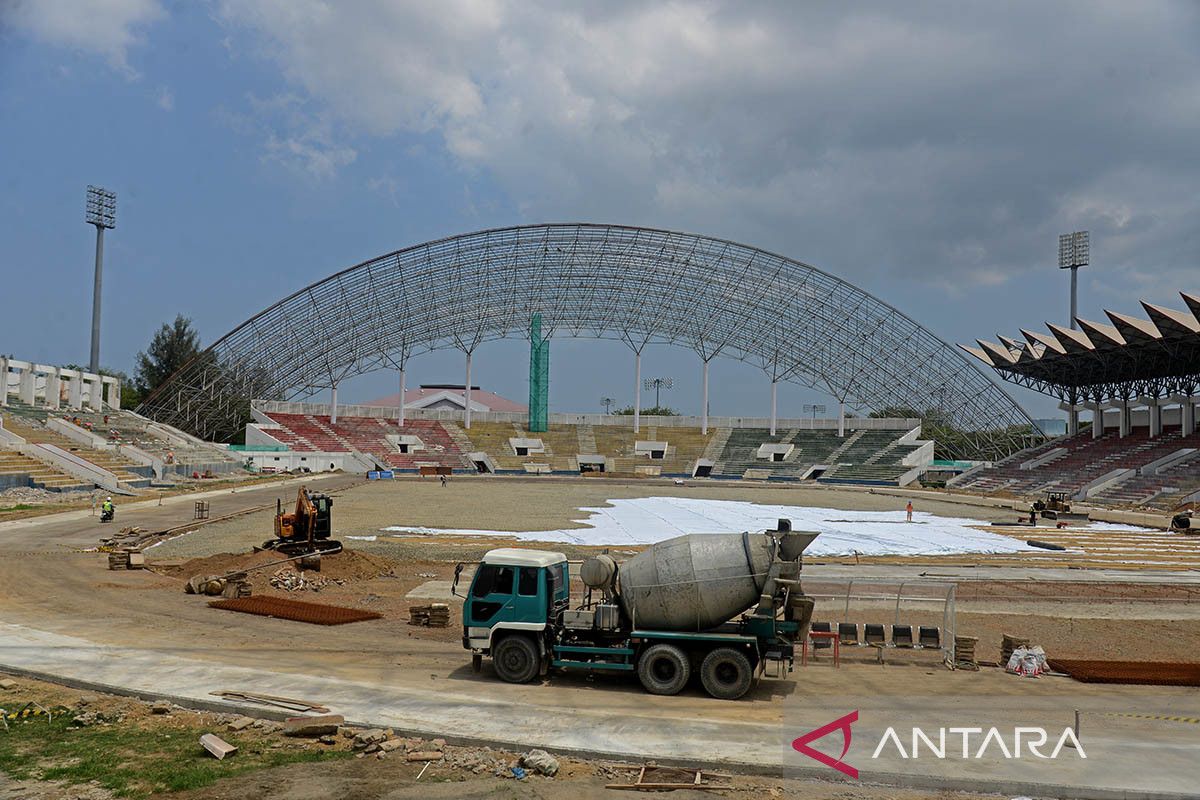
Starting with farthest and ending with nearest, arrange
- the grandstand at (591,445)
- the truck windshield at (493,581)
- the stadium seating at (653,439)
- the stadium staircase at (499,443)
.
Result: the stadium seating at (653,439) < the stadium staircase at (499,443) < the grandstand at (591,445) < the truck windshield at (493,581)

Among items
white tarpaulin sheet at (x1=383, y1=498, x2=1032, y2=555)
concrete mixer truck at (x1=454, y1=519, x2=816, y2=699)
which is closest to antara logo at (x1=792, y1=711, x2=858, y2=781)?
concrete mixer truck at (x1=454, y1=519, x2=816, y2=699)

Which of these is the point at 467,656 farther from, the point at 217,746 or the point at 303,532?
the point at 303,532

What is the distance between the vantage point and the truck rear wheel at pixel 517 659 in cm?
1261

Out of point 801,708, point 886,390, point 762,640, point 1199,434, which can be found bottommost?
→ point 801,708

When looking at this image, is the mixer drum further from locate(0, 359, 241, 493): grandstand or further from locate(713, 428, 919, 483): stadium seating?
locate(713, 428, 919, 483): stadium seating

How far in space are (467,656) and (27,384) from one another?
68.9 metres

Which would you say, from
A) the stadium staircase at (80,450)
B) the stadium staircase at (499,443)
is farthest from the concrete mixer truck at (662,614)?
the stadium staircase at (499,443)

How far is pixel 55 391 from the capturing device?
229 feet

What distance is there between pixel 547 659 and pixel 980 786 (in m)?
6.32

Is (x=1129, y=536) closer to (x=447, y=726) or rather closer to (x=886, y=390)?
(x=447, y=726)

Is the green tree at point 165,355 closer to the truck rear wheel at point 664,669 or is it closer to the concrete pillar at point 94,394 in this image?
the concrete pillar at point 94,394

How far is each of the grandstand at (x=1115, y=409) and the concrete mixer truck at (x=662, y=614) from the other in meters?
51.0

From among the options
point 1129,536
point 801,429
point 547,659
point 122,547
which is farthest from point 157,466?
point 801,429

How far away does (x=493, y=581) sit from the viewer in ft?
41.9
